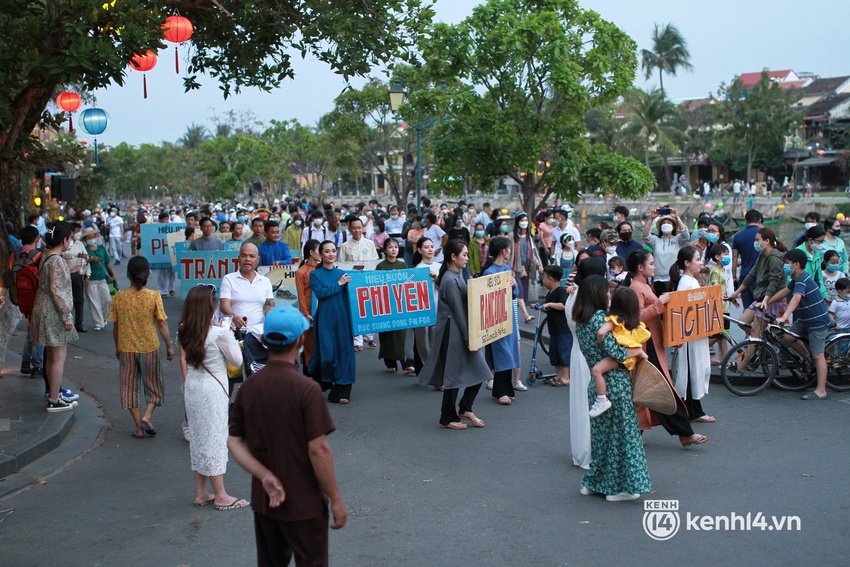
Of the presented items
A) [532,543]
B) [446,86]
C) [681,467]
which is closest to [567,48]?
[446,86]

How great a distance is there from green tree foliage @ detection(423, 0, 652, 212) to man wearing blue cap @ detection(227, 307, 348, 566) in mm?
13071

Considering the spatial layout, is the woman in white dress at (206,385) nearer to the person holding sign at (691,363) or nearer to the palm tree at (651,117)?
the person holding sign at (691,363)

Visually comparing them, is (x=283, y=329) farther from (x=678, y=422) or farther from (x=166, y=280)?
(x=166, y=280)

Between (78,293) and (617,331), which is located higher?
(617,331)

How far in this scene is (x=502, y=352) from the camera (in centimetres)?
952

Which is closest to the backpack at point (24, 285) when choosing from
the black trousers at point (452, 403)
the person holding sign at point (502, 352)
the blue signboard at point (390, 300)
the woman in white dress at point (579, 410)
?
the blue signboard at point (390, 300)

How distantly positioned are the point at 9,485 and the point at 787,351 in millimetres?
8039

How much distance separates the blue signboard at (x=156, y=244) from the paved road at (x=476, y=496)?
9.61m

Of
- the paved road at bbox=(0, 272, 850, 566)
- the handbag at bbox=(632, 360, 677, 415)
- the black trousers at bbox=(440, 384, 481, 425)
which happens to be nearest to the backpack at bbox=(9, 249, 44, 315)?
the paved road at bbox=(0, 272, 850, 566)

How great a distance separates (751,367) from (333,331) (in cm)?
479

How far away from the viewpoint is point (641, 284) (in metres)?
7.77

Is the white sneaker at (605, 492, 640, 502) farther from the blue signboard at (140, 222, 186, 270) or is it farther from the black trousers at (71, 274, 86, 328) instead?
the blue signboard at (140, 222, 186, 270)

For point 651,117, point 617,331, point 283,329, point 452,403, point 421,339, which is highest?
point 651,117

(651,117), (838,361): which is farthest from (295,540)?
(651,117)
